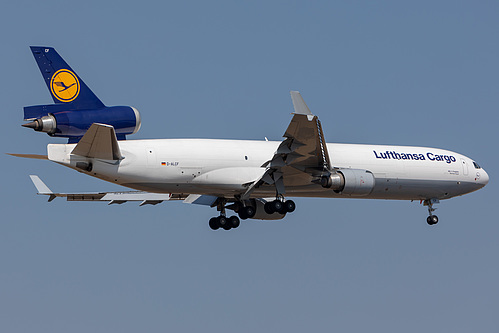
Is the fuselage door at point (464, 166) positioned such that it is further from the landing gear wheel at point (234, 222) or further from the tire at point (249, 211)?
the landing gear wheel at point (234, 222)

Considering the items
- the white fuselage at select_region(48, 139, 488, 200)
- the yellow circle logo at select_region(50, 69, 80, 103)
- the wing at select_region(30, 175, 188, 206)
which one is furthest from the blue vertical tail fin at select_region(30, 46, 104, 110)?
the wing at select_region(30, 175, 188, 206)

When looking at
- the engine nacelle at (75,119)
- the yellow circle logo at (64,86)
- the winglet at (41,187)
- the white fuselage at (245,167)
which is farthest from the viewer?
the winglet at (41,187)

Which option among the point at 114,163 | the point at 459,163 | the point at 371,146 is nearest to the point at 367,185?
the point at 371,146

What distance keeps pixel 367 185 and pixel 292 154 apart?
11.6 feet

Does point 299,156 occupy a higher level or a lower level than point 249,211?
higher

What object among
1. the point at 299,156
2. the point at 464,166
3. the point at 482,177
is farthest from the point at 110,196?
the point at 482,177

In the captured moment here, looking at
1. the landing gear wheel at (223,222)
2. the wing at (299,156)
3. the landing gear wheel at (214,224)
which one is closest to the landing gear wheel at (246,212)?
the landing gear wheel at (223,222)

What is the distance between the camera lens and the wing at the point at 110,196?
38.1 metres

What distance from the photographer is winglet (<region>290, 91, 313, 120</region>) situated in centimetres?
3048

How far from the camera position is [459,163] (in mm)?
40688

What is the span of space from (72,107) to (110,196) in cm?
933

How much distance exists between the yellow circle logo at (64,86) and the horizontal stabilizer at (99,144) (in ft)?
6.47

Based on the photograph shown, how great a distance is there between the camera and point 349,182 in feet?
114

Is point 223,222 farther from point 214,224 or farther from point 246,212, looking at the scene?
point 246,212
